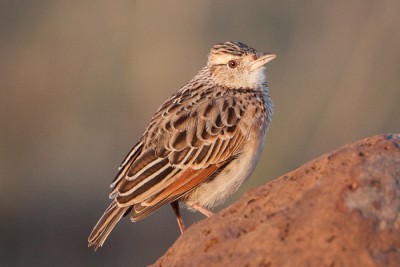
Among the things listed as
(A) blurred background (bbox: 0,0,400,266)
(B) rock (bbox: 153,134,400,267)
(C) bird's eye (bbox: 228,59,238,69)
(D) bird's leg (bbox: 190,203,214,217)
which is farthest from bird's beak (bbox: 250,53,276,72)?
(A) blurred background (bbox: 0,0,400,266)

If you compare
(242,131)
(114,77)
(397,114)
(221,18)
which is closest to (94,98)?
(114,77)

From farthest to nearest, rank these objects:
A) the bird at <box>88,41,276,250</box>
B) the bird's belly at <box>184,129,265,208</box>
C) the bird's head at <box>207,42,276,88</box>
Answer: the bird's head at <box>207,42,276,88</box>
the bird's belly at <box>184,129,265,208</box>
the bird at <box>88,41,276,250</box>

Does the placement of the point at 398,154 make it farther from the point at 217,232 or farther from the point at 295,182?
the point at 217,232

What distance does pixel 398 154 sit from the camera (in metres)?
5.38

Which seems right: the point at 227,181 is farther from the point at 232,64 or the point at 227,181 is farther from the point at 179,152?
the point at 232,64

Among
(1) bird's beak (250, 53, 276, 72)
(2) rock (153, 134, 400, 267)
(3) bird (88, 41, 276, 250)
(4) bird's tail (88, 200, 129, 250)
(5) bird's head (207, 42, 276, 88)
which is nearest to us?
(2) rock (153, 134, 400, 267)

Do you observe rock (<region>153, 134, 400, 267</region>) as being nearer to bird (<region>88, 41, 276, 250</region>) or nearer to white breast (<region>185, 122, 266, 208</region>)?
bird (<region>88, 41, 276, 250</region>)

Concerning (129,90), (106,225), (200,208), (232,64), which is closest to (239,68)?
(232,64)

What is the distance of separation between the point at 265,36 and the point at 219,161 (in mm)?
8286

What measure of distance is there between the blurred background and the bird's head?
4.21 m

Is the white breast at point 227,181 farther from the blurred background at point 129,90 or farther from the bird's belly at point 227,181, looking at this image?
the blurred background at point 129,90

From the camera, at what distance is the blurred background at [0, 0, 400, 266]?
13234 mm

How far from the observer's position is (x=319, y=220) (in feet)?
16.7

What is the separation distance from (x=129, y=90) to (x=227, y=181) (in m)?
7.15
